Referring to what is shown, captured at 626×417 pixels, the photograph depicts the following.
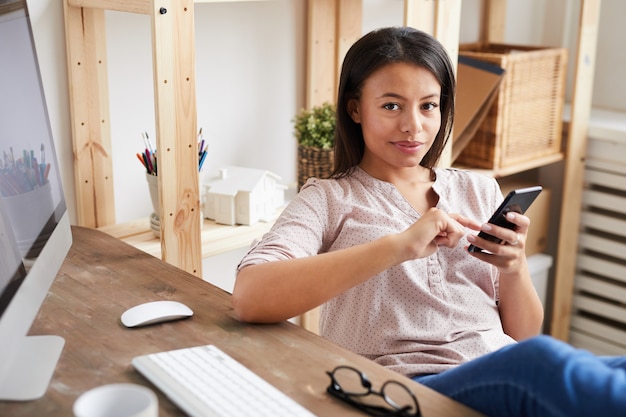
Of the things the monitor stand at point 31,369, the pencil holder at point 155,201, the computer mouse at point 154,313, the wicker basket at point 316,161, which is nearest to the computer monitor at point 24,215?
the monitor stand at point 31,369

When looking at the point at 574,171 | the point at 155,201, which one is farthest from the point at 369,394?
the point at 574,171

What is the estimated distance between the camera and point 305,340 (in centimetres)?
111

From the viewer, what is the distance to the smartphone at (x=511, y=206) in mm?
1199

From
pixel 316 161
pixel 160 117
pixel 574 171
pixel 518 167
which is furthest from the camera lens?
pixel 574 171

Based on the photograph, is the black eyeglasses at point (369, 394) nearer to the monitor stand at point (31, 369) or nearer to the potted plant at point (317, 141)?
the monitor stand at point (31, 369)

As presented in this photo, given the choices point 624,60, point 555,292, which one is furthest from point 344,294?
point 624,60

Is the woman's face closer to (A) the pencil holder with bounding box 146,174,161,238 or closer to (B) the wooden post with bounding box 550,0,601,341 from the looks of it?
(A) the pencil holder with bounding box 146,174,161,238

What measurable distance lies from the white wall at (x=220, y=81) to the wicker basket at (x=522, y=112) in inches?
14.0

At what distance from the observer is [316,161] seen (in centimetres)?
192

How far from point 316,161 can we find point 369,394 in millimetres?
1043

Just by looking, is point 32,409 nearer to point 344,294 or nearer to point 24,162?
point 24,162

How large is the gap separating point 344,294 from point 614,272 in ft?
4.68

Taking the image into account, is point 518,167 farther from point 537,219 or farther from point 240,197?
point 240,197

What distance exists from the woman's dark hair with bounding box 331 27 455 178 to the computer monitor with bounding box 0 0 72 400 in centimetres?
51
